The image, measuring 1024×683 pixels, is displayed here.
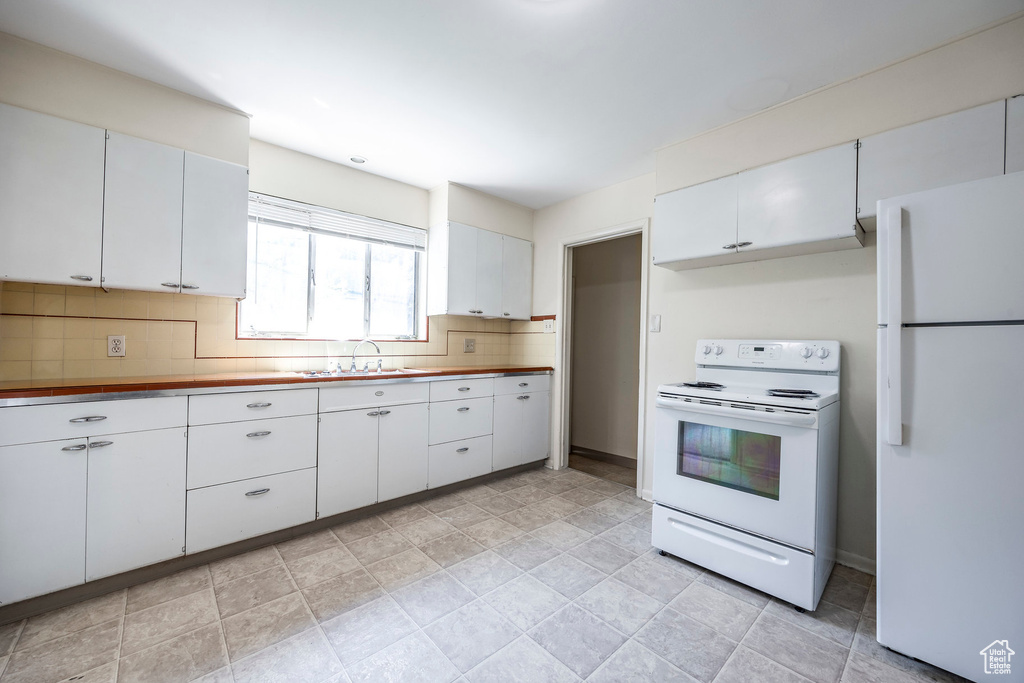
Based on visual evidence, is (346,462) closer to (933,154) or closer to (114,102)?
(114,102)

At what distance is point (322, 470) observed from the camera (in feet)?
8.45

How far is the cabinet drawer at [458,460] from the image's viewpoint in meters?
3.14

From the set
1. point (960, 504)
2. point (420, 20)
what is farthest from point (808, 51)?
point (960, 504)

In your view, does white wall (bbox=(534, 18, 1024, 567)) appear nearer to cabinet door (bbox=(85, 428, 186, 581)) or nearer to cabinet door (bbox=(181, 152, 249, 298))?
cabinet door (bbox=(181, 152, 249, 298))

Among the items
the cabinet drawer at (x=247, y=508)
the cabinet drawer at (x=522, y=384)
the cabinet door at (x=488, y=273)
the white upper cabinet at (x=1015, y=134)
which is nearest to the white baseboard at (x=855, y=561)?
the white upper cabinet at (x=1015, y=134)

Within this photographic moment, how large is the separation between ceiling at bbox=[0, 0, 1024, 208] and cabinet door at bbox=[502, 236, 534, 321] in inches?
52.7

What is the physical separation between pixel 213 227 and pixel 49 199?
25.3 inches

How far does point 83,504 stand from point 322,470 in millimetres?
1041

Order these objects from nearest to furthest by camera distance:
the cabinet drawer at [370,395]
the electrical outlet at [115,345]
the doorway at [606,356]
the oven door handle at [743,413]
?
the oven door handle at [743,413]
the electrical outlet at [115,345]
the cabinet drawer at [370,395]
the doorway at [606,356]

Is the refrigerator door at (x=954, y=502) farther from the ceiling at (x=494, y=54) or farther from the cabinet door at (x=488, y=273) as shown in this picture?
the cabinet door at (x=488, y=273)

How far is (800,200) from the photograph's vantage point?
2.22 meters

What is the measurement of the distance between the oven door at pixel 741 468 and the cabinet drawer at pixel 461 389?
60.6 inches

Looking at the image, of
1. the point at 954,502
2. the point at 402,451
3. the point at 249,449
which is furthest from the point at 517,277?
the point at 954,502

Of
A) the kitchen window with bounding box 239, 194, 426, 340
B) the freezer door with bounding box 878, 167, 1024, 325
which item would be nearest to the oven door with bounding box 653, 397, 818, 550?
the freezer door with bounding box 878, 167, 1024, 325
